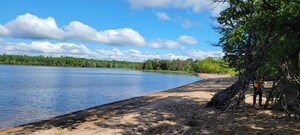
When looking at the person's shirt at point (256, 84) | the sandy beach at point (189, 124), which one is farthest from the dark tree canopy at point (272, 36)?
the person's shirt at point (256, 84)

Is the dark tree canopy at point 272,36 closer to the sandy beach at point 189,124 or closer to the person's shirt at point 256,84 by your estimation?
the sandy beach at point 189,124

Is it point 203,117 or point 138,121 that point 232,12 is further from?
point 138,121

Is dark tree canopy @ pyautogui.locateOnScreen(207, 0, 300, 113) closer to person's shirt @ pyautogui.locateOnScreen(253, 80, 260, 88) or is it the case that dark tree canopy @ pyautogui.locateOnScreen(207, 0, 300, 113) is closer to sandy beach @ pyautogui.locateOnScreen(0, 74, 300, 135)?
sandy beach @ pyautogui.locateOnScreen(0, 74, 300, 135)

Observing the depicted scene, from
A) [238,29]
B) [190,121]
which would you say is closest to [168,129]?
[190,121]

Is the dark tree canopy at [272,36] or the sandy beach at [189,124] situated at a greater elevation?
the dark tree canopy at [272,36]

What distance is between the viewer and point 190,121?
15.1m

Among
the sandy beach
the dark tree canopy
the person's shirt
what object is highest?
the dark tree canopy

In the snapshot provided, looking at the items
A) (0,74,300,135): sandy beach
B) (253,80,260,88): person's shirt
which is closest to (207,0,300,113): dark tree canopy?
(0,74,300,135): sandy beach

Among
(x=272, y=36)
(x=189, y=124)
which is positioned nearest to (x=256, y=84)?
(x=272, y=36)

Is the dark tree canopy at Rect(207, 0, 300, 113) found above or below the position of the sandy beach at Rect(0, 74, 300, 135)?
above

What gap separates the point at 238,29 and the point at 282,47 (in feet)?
10.00

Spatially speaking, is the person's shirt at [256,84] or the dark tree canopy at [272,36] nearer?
the dark tree canopy at [272,36]

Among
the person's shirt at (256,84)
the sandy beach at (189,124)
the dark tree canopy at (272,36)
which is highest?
the dark tree canopy at (272,36)

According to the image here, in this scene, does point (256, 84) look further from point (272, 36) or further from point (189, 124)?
point (189, 124)
